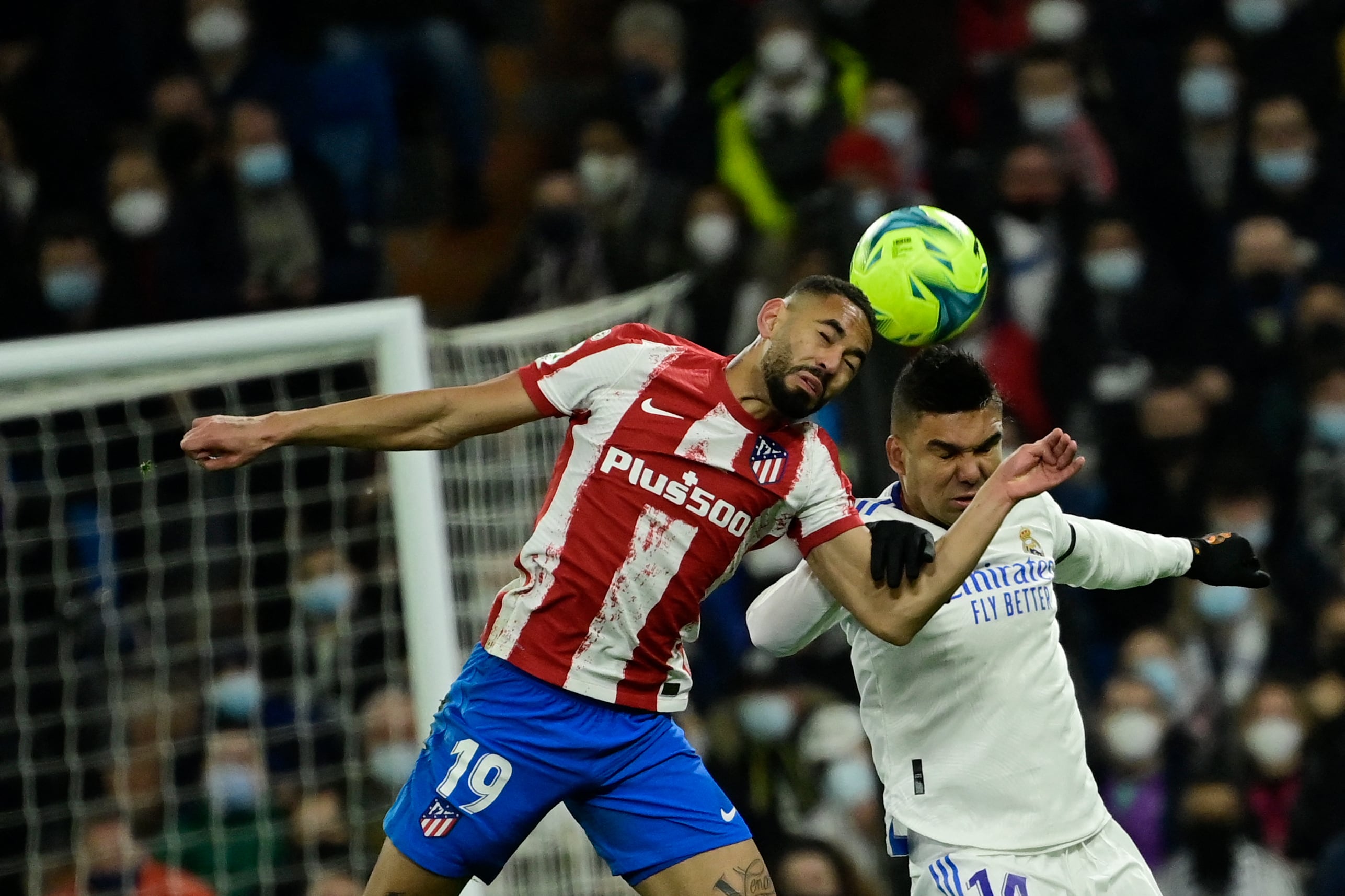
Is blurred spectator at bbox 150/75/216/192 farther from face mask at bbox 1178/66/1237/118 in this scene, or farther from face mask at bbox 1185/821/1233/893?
face mask at bbox 1185/821/1233/893

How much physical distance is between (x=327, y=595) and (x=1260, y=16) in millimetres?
5080

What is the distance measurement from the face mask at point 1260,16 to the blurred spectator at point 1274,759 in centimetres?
330

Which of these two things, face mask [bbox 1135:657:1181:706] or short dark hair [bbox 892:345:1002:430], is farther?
face mask [bbox 1135:657:1181:706]

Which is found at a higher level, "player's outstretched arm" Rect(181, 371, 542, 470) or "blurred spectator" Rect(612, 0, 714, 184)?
"blurred spectator" Rect(612, 0, 714, 184)

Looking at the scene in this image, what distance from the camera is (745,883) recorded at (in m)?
4.09

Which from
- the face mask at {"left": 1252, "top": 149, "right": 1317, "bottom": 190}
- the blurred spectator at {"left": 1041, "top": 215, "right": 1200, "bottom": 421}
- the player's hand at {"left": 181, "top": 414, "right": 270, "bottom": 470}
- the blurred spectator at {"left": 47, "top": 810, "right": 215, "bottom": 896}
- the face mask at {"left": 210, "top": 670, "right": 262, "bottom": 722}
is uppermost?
the face mask at {"left": 1252, "top": 149, "right": 1317, "bottom": 190}

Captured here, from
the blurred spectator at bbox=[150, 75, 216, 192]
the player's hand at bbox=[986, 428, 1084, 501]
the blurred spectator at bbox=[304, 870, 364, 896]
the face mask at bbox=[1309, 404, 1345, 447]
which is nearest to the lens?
the player's hand at bbox=[986, 428, 1084, 501]

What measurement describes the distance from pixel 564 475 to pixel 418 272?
14.4 ft

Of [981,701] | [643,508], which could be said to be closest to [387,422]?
[643,508]

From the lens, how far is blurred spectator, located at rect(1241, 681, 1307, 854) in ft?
22.0

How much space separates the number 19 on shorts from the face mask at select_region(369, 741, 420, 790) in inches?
63.3

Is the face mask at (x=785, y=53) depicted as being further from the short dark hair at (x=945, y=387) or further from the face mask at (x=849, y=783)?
the short dark hair at (x=945, y=387)

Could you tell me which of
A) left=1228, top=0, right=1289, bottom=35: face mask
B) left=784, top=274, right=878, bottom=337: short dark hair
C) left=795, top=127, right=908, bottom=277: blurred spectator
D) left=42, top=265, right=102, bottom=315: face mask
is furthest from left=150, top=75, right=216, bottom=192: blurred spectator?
left=1228, top=0, right=1289, bottom=35: face mask

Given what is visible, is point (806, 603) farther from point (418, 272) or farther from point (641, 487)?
point (418, 272)
